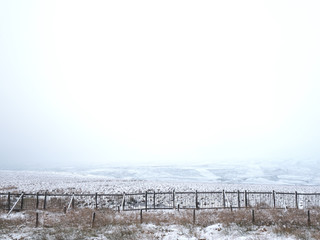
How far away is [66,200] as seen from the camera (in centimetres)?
2831

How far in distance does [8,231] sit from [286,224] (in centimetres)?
1814

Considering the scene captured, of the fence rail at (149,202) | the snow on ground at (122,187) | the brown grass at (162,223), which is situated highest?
the brown grass at (162,223)

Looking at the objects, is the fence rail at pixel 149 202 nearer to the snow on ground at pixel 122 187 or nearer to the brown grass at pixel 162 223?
the brown grass at pixel 162 223

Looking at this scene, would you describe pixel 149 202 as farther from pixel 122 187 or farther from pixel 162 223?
pixel 122 187

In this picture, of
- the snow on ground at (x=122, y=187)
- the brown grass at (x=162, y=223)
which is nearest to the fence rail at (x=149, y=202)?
the brown grass at (x=162, y=223)

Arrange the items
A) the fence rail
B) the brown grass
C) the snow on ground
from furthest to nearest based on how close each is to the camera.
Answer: the snow on ground < the fence rail < the brown grass

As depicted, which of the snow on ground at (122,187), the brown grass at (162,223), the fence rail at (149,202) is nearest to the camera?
the brown grass at (162,223)

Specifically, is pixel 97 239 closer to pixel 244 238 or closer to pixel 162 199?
pixel 244 238

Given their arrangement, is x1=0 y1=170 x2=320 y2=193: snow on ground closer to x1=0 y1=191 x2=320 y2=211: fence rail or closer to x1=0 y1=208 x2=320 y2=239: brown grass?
x1=0 y1=191 x2=320 y2=211: fence rail

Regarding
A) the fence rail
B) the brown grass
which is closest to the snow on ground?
the fence rail

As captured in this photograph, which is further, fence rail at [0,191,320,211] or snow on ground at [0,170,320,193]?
snow on ground at [0,170,320,193]

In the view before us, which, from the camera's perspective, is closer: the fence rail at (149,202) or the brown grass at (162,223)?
the brown grass at (162,223)

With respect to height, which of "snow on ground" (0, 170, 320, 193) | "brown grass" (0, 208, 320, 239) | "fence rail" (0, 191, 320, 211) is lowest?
"snow on ground" (0, 170, 320, 193)

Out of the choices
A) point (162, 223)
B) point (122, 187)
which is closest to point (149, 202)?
point (162, 223)
